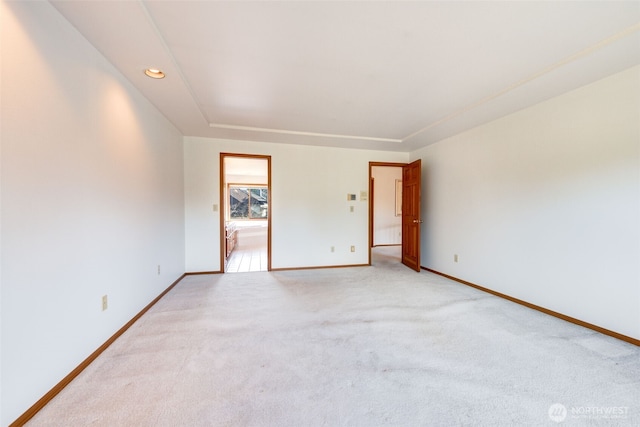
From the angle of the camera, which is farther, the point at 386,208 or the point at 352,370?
the point at 386,208

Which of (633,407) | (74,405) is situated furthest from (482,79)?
(74,405)

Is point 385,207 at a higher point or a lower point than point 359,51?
lower

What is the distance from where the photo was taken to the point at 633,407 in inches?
52.1

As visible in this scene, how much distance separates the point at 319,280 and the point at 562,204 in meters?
3.01

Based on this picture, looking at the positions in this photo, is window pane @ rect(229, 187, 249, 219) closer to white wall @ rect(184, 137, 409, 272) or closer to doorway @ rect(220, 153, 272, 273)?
doorway @ rect(220, 153, 272, 273)

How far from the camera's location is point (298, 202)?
4.34 m

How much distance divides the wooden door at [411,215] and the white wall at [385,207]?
229 cm

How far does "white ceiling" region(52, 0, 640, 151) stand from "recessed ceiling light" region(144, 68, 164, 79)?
58 millimetres

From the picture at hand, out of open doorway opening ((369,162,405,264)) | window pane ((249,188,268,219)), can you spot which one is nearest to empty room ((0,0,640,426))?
open doorway opening ((369,162,405,264))

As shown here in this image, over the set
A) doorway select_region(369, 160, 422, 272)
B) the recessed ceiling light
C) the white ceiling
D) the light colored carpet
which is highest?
the white ceiling

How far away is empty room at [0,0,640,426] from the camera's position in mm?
1286

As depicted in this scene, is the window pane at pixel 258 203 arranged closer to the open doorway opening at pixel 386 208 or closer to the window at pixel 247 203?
the window at pixel 247 203

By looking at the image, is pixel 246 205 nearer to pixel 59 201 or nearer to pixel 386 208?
pixel 386 208

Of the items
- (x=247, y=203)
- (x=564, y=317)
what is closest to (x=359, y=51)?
(x=564, y=317)
